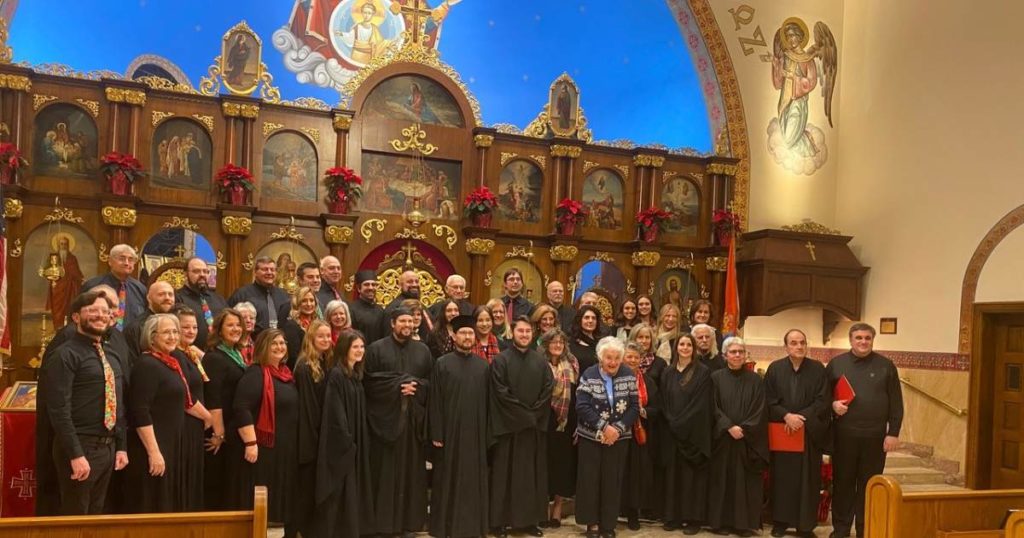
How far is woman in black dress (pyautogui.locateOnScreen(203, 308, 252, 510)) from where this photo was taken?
18.5 ft

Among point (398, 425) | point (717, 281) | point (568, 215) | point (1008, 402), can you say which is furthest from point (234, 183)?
point (1008, 402)

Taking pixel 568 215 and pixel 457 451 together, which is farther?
pixel 568 215

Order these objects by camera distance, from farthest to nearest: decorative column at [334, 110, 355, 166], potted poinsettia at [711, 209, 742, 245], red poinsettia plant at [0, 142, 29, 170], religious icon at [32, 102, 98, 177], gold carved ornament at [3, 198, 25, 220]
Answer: potted poinsettia at [711, 209, 742, 245] < decorative column at [334, 110, 355, 166] < religious icon at [32, 102, 98, 177] < gold carved ornament at [3, 198, 25, 220] < red poinsettia plant at [0, 142, 29, 170]

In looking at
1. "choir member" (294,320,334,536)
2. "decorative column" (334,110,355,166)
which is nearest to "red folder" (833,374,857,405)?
"choir member" (294,320,334,536)

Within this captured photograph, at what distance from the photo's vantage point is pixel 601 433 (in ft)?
21.9

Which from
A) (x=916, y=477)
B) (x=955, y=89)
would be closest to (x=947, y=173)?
(x=955, y=89)

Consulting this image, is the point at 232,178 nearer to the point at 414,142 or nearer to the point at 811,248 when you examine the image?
the point at 414,142

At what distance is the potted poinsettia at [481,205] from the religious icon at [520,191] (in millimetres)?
467

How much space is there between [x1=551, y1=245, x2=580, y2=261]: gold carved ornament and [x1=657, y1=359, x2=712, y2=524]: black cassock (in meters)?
4.26

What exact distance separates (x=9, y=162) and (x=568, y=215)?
665cm

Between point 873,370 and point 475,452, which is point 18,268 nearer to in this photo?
point 475,452

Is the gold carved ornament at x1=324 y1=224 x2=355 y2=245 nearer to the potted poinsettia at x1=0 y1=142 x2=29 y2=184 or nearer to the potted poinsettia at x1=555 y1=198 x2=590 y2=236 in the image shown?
the potted poinsettia at x1=555 y1=198 x2=590 y2=236

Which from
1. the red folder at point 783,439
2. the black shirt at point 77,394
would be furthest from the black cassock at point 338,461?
the red folder at point 783,439

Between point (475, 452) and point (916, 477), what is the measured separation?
6.50 meters
